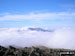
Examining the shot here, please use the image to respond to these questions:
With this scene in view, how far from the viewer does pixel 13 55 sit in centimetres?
19350

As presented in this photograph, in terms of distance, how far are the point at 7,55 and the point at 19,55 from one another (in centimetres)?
1146

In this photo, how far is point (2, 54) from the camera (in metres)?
195

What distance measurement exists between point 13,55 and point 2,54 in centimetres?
1048

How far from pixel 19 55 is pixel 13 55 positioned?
7.42 meters

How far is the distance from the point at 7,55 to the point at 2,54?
15.4ft

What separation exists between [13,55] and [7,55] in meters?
5.99

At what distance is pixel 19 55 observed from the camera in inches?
7830

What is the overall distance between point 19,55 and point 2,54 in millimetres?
15998
